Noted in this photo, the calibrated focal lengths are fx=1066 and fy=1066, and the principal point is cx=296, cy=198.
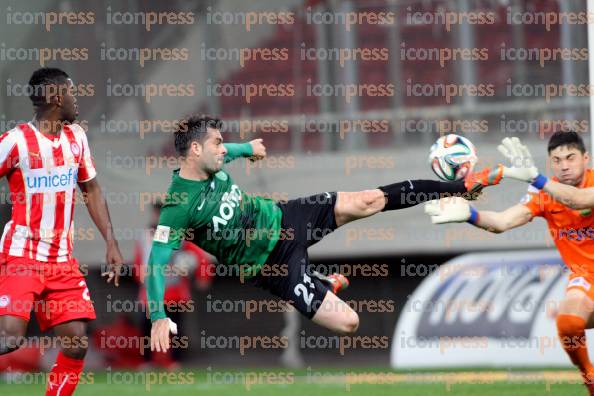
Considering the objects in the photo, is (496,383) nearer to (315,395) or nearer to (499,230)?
(315,395)

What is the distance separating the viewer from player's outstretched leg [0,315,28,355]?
6.36 meters

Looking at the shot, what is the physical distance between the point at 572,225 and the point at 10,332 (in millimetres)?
3790

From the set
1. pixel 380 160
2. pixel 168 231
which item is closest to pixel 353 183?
pixel 380 160

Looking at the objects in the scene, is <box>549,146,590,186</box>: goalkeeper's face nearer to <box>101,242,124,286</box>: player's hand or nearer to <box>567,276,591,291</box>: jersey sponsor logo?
<box>567,276,591,291</box>: jersey sponsor logo

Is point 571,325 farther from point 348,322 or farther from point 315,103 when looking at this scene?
point 315,103

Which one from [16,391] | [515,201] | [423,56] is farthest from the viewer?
[423,56]

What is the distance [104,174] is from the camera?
12.2 m

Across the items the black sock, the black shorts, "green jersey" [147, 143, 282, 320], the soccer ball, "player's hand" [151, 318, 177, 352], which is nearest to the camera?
"player's hand" [151, 318, 177, 352]

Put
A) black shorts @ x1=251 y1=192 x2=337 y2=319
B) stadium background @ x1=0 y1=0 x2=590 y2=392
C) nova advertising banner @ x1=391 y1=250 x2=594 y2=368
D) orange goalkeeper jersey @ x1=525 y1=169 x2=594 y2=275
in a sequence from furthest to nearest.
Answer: stadium background @ x1=0 y1=0 x2=590 y2=392, nova advertising banner @ x1=391 y1=250 x2=594 y2=368, orange goalkeeper jersey @ x1=525 y1=169 x2=594 y2=275, black shorts @ x1=251 y1=192 x2=337 y2=319

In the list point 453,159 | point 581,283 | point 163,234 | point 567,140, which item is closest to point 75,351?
point 163,234

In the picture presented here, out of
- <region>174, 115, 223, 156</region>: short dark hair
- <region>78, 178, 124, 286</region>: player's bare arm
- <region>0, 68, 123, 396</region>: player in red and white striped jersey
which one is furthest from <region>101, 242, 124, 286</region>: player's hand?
<region>174, 115, 223, 156</region>: short dark hair

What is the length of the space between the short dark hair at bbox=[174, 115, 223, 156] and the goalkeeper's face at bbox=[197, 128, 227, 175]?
5cm

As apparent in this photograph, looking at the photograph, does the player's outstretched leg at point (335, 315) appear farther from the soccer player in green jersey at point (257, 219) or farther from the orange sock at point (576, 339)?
the orange sock at point (576, 339)

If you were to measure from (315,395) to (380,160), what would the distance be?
11.0ft
